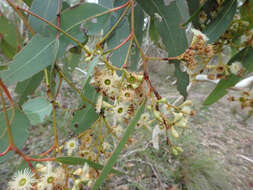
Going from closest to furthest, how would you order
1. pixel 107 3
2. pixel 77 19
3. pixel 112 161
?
pixel 112 161, pixel 77 19, pixel 107 3

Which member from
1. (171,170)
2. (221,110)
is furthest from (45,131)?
(221,110)

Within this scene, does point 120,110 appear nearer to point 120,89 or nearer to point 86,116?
point 120,89

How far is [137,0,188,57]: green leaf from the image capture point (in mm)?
779

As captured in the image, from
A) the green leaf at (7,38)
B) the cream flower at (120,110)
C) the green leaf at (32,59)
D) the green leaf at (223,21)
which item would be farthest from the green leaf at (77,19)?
the green leaf at (7,38)

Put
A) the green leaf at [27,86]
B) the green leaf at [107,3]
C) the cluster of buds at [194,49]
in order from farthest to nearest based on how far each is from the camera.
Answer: the green leaf at [27,86] → the green leaf at [107,3] → the cluster of buds at [194,49]

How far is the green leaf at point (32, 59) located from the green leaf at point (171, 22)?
0.40 metres

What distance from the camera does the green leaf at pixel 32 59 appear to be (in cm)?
64

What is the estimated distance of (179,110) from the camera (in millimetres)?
596

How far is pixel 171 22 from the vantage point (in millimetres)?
804

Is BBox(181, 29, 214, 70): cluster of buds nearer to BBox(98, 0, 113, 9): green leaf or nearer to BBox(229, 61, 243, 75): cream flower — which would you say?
BBox(229, 61, 243, 75): cream flower

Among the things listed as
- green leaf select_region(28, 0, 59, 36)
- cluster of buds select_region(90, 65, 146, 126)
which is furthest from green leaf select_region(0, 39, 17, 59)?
cluster of buds select_region(90, 65, 146, 126)

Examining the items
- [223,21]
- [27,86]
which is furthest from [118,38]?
[27,86]

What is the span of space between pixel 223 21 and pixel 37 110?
0.71 meters

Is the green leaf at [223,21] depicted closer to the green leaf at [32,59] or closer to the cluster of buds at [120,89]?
the cluster of buds at [120,89]
